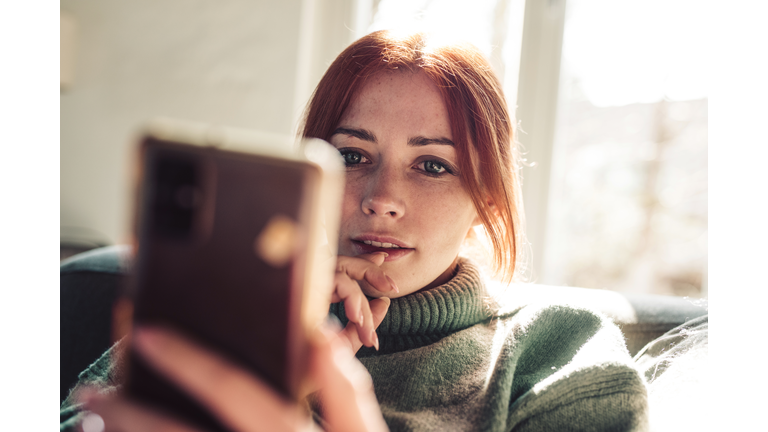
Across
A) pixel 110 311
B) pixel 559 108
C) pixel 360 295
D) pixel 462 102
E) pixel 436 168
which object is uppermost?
pixel 559 108

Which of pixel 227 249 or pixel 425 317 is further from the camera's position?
pixel 425 317

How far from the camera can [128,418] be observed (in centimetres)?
28

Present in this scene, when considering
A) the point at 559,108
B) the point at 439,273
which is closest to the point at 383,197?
the point at 439,273

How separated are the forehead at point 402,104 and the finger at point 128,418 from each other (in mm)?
480

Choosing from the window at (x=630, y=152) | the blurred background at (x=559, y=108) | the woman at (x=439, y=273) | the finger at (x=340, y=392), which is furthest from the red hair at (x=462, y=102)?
the window at (x=630, y=152)

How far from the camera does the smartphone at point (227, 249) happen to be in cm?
28

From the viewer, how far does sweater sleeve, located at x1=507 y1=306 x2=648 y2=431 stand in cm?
51

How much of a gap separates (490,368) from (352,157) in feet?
1.20

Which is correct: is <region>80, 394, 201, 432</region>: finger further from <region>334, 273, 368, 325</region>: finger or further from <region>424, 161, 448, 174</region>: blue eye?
<region>424, 161, 448, 174</region>: blue eye

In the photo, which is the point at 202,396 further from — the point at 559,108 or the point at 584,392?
the point at 559,108

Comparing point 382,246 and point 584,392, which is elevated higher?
point 382,246

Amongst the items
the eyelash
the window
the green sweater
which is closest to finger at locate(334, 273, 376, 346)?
the green sweater

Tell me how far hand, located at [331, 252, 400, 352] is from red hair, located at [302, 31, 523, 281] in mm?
212

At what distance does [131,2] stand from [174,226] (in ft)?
6.06
